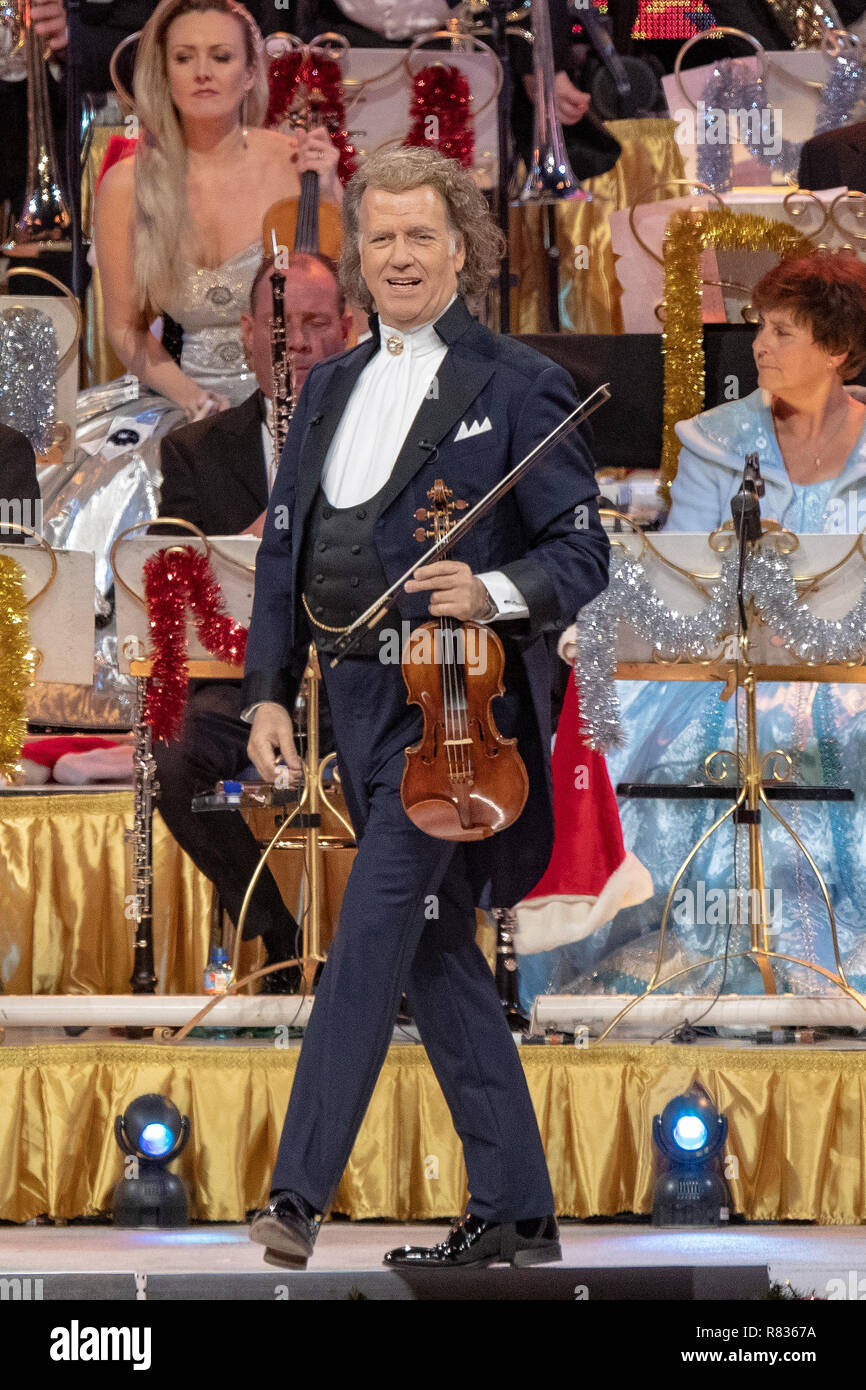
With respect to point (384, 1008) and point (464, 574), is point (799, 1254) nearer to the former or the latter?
Result: point (384, 1008)

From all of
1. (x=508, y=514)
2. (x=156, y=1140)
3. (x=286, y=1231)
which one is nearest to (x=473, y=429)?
(x=508, y=514)

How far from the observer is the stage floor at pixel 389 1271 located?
2781mm

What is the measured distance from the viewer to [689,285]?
17.3ft

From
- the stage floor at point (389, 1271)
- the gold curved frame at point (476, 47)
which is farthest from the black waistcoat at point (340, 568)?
the gold curved frame at point (476, 47)

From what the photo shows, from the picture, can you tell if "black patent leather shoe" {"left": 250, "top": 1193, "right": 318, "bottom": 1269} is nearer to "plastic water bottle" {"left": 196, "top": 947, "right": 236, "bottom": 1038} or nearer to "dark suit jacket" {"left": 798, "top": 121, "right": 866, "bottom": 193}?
"plastic water bottle" {"left": 196, "top": 947, "right": 236, "bottom": 1038}

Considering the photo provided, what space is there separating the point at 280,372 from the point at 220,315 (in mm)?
1443

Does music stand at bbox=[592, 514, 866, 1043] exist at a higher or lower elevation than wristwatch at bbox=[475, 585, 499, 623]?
higher

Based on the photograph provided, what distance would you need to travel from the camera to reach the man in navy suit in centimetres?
281

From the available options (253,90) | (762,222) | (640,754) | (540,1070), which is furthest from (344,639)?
(253,90)

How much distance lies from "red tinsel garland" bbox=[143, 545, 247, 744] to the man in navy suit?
3.56 feet

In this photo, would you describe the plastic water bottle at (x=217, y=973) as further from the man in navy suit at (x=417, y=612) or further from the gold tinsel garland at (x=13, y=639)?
the man in navy suit at (x=417, y=612)

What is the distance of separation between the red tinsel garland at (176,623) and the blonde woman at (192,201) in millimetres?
1662

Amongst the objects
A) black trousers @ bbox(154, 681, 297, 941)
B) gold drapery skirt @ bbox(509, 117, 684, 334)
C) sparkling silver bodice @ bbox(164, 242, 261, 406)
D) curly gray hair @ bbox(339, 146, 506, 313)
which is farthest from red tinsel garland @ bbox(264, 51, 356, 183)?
curly gray hair @ bbox(339, 146, 506, 313)

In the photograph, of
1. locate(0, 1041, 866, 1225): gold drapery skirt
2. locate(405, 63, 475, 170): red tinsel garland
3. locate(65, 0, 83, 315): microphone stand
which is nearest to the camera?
locate(0, 1041, 866, 1225): gold drapery skirt
